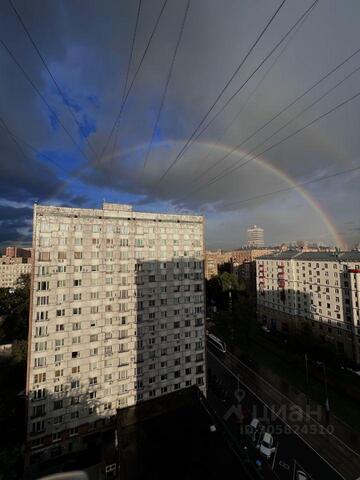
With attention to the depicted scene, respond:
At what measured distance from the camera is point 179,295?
97.0 feet

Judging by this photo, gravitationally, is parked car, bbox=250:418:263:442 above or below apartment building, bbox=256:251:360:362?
below

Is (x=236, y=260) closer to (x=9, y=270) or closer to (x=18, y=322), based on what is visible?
(x=18, y=322)

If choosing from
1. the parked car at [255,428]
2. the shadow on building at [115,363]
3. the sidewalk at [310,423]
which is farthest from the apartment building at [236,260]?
the shadow on building at [115,363]

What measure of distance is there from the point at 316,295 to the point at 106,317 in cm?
4182

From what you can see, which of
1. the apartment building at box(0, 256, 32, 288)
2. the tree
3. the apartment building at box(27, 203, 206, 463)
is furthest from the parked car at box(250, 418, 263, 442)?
the apartment building at box(0, 256, 32, 288)

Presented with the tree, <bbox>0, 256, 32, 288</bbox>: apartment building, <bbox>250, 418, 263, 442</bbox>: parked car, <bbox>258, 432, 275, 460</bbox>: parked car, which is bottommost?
<bbox>250, 418, 263, 442</bbox>: parked car

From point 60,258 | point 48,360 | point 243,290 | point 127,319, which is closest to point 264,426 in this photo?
point 127,319

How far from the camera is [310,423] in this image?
2836 cm

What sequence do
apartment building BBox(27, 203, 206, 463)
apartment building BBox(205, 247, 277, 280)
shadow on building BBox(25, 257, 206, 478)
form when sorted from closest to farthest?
shadow on building BBox(25, 257, 206, 478), apartment building BBox(27, 203, 206, 463), apartment building BBox(205, 247, 277, 280)

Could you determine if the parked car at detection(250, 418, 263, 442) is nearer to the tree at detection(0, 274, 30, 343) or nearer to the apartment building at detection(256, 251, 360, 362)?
the apartment building at detection(256, 251, 360, 362)

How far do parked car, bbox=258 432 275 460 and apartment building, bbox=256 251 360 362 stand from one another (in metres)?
23.6

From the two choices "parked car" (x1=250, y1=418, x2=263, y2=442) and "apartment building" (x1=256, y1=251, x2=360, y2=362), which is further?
"apartment building" (x1=256, y1=251, x2=360, y2=362)

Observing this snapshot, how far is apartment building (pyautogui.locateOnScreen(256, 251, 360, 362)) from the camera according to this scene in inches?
1602

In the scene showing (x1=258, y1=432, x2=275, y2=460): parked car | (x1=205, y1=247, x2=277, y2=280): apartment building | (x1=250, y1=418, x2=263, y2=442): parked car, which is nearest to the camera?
(x1=258, y1=432, x2=275, y2=460): parked car
